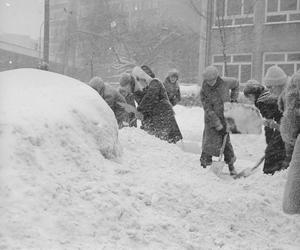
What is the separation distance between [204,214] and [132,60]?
87.9ft

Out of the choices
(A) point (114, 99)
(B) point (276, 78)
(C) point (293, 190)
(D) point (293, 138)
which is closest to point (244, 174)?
(B) point (276, 78)

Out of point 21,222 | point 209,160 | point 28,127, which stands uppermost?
point 28,127

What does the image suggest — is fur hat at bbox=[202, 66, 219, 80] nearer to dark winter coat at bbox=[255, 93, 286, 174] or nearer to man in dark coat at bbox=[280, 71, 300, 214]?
dark winter coat at bbox=[255, 93, 286, 174]

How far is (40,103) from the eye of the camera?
405 centimetres

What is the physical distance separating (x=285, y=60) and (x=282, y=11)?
237 centimetres

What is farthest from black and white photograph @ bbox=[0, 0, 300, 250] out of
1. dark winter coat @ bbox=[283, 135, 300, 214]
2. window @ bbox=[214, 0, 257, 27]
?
window @ bbox=[214, 0, 257, 27]

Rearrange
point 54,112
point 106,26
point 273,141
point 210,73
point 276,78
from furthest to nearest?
point 106,26, point 210,73, point 273,141, point 276,78, point 54,112

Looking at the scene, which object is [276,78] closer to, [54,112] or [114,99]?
[114,99]

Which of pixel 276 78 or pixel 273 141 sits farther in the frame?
pixel 273 141

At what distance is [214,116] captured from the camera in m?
6.72

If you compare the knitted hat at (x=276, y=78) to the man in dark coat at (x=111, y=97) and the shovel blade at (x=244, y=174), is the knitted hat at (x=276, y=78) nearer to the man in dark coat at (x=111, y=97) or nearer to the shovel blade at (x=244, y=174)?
the shovel blade at (x=244, y=174)

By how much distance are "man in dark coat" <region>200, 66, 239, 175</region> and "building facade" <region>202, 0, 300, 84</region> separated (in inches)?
593

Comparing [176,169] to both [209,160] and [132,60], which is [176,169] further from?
[132,60]

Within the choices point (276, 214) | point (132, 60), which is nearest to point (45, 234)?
point (276, 214)
